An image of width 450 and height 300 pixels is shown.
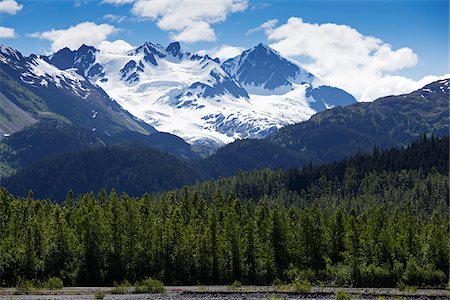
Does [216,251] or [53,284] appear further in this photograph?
[216,251]

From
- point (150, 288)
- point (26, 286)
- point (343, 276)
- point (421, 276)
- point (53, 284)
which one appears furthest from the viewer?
point (343, 276)

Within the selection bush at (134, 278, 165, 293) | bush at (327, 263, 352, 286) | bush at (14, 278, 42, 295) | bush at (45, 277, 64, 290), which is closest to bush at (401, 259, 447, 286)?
bush at (327, 263, 352, 286)

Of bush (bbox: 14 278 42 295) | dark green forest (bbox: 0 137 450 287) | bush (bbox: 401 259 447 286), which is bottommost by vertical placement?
bush (bbox: 401 259 447 286)

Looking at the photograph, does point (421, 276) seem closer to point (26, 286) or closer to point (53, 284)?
point (53, 284)

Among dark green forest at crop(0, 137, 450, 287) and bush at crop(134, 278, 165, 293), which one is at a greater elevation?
dark green forest at crop(0, 137, 450, 287)

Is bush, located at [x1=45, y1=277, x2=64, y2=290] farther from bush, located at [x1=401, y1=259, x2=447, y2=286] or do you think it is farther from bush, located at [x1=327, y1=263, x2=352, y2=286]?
bush, located at [x1=401, y1=259, x2=447, y2=286]

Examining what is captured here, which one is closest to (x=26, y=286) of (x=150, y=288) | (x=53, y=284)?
(x=53, y=284)

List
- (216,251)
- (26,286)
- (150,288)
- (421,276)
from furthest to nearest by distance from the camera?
(216,251), (421,276), (150,288), (26,286)

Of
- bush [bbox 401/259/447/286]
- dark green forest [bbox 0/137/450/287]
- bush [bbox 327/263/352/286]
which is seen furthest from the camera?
dark green forest [bbox 0/137/450/287]

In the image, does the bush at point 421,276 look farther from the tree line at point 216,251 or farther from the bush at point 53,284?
the bush at point 53,284

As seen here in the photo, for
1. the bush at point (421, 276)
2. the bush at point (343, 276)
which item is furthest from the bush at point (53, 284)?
the bush at point (421, 276)

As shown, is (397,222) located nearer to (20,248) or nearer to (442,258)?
(442,258)

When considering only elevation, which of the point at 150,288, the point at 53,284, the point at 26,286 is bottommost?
the point at 150,288

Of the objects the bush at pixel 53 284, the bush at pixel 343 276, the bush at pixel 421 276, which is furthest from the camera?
the bush at pixel 343 276
